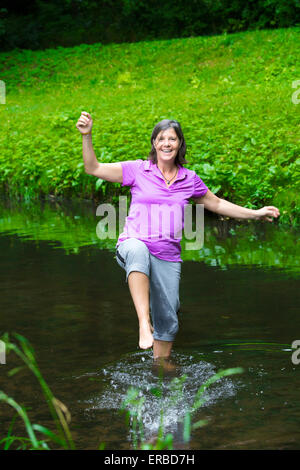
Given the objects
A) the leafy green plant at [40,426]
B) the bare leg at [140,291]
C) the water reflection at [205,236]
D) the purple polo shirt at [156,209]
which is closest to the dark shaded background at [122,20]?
the water reflection at [205,236]

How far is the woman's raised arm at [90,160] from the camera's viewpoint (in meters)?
5.07

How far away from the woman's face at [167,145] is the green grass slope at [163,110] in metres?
5.82

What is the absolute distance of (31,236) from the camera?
10.7 meters

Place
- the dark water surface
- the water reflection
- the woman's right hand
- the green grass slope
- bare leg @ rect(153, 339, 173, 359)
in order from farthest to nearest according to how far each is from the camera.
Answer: the green grass slope < the water reflection < bare leg @ rect(153, 339, 173, 359) < the woman's right hand < the dark water surface

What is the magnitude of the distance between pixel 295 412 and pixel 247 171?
7261mm

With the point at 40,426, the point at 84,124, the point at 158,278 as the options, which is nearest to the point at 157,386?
the point at 158,278

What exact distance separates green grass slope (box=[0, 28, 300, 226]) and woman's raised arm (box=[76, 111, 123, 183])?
19.4 ft

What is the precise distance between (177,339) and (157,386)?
105 cm

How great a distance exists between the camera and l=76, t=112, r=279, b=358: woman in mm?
4992

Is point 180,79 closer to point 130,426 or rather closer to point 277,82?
point 277,82

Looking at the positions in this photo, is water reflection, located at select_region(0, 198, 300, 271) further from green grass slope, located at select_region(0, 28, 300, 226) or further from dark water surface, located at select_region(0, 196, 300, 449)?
green grass slope, located at select_region(0, 28, 300, 226)

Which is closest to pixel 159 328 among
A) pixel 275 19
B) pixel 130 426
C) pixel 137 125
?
pixel 130 426

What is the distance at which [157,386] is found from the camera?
5.27 m

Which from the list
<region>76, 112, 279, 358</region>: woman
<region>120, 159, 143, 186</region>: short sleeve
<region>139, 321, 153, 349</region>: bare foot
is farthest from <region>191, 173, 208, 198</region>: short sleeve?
<region>139, 321, 153, 349</region>: bare foot
